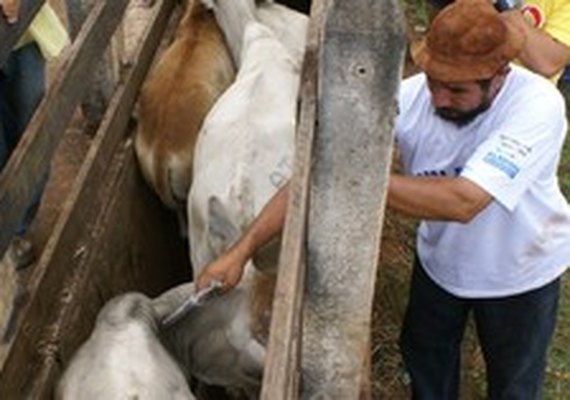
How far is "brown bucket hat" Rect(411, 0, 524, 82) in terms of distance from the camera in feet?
8.60

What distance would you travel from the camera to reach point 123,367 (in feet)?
7.96

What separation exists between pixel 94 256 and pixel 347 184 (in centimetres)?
128

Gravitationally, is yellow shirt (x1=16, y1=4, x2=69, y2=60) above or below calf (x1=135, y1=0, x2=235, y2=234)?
above

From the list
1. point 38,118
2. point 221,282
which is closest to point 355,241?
point 221,282

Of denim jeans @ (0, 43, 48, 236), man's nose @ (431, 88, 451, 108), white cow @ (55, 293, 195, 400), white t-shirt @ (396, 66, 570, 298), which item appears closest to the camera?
white cow @ (55, 293, 195, 400)

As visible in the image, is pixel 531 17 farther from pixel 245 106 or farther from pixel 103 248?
pixel 103 248

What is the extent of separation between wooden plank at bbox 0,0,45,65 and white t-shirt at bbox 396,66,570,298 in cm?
110

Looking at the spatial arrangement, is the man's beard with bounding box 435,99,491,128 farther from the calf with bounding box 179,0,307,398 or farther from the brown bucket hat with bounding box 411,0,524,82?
the calf with bounding box 179,0,307,398

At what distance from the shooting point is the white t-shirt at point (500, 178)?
8.65 ft

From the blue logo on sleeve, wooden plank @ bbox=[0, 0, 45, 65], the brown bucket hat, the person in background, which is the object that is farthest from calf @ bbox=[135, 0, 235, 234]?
the blue logo on sleeve

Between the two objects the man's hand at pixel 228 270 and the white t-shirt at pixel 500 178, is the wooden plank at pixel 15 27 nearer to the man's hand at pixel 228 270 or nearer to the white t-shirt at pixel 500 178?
the man's hand at pixel 228 270

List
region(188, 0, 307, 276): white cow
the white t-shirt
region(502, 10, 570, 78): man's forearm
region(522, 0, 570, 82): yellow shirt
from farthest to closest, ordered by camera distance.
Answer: region(522, 0, 570, 82): yellow shirt
region(502, 10, 570, 78): man's forearm
region(188, 0, 307, 276): white cow
the white t-shirt

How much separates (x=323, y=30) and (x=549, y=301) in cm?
163

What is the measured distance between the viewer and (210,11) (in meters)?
4.27
